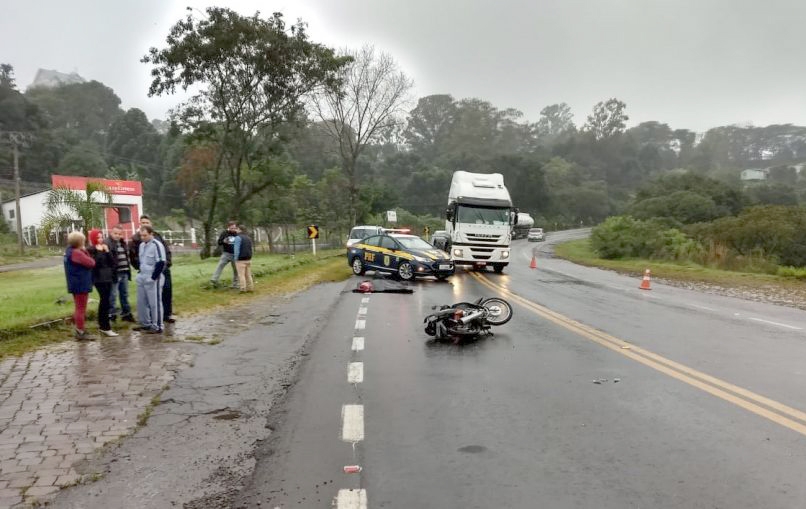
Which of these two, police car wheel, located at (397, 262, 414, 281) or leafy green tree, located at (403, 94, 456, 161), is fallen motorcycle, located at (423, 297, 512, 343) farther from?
leafy green tree, located at (403, 94, 456, 161)

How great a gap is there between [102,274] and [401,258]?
1060cm

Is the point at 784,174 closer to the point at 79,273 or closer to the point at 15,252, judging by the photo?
the point at 15,252

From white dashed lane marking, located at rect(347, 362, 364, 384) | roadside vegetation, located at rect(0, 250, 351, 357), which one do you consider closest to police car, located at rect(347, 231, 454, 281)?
roadside vegetation, located at rect(0, 250, 351, 357)

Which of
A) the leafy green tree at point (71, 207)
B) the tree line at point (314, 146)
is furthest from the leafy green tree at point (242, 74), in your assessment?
the leafy green tree at point (71, 207)

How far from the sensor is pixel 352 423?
4816mm

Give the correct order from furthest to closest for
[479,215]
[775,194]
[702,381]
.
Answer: [775,194] → [479,215] → [702,381]

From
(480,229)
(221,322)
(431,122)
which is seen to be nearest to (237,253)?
(221,322)

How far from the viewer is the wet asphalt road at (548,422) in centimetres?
363

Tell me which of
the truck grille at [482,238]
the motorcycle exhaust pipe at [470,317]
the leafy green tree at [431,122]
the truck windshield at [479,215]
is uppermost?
the leafy green tree at [431,122]

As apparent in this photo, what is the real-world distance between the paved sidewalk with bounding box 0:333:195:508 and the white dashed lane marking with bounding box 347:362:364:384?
6.65ft

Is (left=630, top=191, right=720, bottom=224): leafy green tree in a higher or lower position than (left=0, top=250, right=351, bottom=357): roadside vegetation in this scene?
higher

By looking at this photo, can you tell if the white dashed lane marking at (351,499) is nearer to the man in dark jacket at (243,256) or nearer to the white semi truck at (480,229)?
the man in dark jacket at (243,256)

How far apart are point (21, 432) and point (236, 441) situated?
1.86 m

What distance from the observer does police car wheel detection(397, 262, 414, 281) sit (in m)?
18.0
